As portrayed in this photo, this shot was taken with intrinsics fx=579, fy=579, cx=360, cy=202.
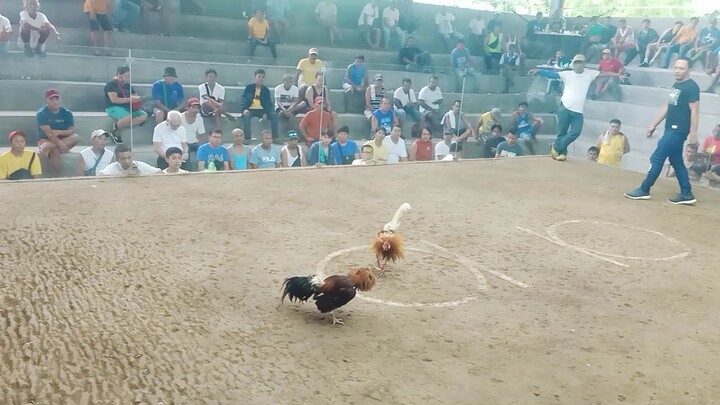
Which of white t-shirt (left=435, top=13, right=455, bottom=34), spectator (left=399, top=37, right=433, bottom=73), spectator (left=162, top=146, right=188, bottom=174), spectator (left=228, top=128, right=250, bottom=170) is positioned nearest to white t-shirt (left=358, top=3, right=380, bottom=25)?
spectator (left=399, top=37, right=433, bottom=73)

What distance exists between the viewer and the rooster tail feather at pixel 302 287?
3.56 m

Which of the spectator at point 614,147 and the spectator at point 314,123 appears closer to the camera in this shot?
the spectator at point 314,123

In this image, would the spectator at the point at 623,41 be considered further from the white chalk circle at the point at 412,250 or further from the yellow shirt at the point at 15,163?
the yellow shirt at the point at 15,163

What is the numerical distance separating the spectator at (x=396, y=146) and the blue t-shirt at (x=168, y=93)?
11.4 feet

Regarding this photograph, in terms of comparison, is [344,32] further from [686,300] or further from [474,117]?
[686,300]

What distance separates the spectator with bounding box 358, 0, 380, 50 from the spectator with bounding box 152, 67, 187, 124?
739 cm

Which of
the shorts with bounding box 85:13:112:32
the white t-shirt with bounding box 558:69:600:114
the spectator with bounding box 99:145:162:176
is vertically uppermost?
the shorts with bounding box 85:13:112:32

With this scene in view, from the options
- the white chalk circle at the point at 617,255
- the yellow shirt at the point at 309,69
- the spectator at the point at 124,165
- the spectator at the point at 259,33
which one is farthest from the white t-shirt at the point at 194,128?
the white chalk circle at the point at 617,255

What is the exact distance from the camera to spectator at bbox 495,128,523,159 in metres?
10.8

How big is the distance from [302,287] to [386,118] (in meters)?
7.55

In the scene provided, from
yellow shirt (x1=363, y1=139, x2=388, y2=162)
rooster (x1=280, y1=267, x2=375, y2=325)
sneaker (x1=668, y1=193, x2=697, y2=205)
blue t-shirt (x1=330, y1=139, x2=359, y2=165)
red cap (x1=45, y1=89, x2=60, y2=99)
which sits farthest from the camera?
yellow shirt (x1=363, y1=139, x2=388, y2=162)

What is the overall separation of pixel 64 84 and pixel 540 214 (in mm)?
7062

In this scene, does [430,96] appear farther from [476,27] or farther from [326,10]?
[476,27]

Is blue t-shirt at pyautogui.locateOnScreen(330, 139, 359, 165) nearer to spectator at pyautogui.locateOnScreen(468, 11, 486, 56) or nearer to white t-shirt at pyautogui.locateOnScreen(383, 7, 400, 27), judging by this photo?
white t-shirt at pyautogui.locateOnScreen(383, 7, 400, 27)
